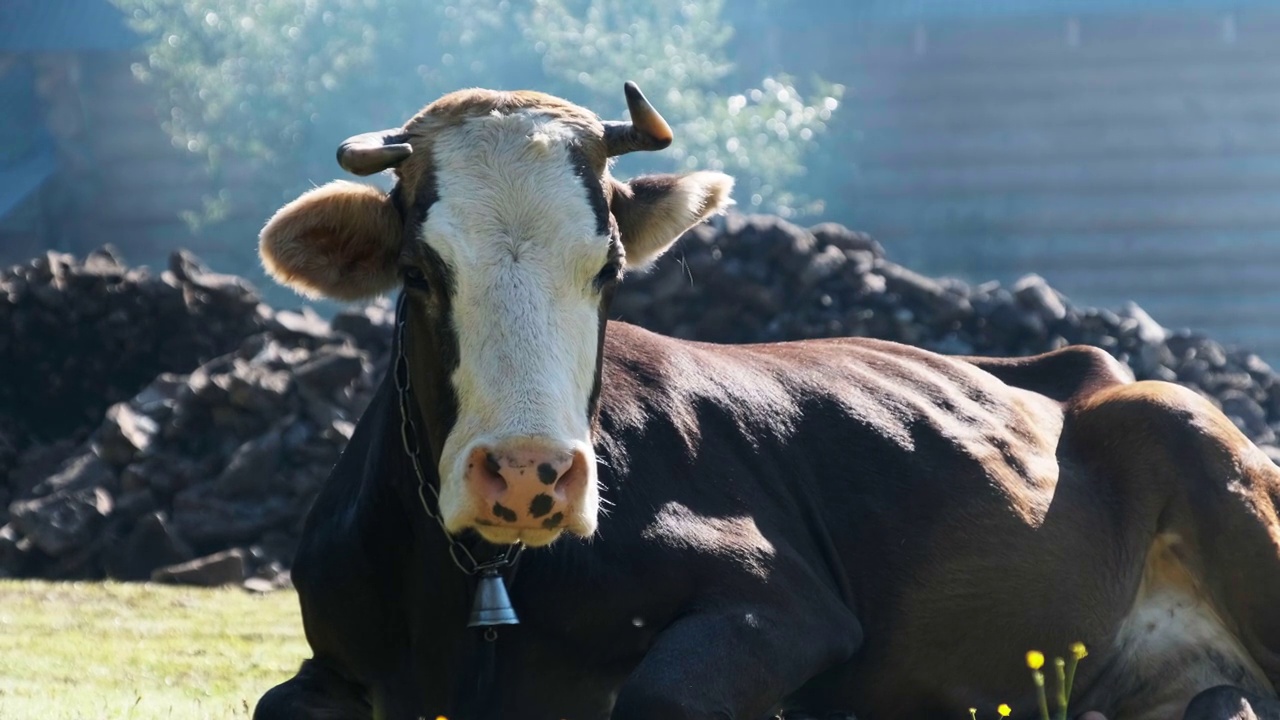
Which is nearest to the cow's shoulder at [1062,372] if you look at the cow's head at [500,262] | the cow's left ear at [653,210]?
the cow's left ear at [653,210]

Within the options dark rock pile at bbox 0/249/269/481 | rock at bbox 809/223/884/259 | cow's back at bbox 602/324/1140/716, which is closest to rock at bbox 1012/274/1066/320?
rock at bbox 809/223/884/259

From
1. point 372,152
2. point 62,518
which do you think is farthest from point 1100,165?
point 372,152

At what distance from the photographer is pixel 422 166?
373 cm

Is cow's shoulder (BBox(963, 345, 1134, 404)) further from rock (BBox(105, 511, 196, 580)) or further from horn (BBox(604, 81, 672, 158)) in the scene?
rock (BBox(105, 511, 196, 580))

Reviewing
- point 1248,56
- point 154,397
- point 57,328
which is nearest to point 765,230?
point 154,397

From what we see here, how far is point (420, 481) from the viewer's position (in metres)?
3.80

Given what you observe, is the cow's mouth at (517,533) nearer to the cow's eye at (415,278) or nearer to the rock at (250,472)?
the cow's eye at (415,278)

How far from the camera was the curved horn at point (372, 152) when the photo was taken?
3613mm

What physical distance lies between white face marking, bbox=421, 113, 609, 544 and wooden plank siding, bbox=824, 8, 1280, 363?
64.1 feet

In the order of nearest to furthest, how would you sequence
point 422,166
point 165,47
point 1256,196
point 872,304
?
point 422,166, point 872,304, point 1256,196, point 165,47

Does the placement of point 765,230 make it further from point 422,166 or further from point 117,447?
point 422,166

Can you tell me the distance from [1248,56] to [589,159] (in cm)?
2120

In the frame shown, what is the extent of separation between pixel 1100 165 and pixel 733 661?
20.7 m

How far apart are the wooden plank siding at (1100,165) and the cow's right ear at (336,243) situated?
19.5 metres
